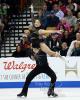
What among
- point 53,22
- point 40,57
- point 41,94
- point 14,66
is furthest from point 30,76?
point 53,22

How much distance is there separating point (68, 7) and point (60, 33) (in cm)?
160

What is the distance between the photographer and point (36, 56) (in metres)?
10.7

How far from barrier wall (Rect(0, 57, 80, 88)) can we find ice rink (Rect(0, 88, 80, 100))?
0.26 m

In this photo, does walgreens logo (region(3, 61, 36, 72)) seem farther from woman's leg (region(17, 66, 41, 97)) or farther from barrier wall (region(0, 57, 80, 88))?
woman's leg (region(17, 66, 41, 97))

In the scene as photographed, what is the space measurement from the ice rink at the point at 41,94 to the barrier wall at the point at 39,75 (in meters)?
0.26

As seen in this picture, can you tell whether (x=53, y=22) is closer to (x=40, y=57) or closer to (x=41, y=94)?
(x=41, y=94)

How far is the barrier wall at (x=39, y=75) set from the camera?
12.4m

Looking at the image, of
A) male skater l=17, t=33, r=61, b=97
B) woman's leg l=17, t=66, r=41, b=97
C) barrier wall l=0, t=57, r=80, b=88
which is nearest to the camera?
male skater l=17, t=33, r=61, b=97

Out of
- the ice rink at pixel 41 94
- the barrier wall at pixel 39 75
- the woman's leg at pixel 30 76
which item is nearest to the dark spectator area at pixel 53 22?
the barrier wall at pixel 39 75

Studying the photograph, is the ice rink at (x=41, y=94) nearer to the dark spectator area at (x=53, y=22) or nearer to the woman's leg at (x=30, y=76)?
the woman's leg at (x=30, y=76)

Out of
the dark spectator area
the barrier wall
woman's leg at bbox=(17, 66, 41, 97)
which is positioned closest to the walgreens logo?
the barrier wall

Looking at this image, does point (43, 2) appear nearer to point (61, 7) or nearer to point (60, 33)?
→ point (61, 7)

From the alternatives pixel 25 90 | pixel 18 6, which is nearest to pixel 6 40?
pixel 18 6

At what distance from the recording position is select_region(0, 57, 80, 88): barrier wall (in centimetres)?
1238
